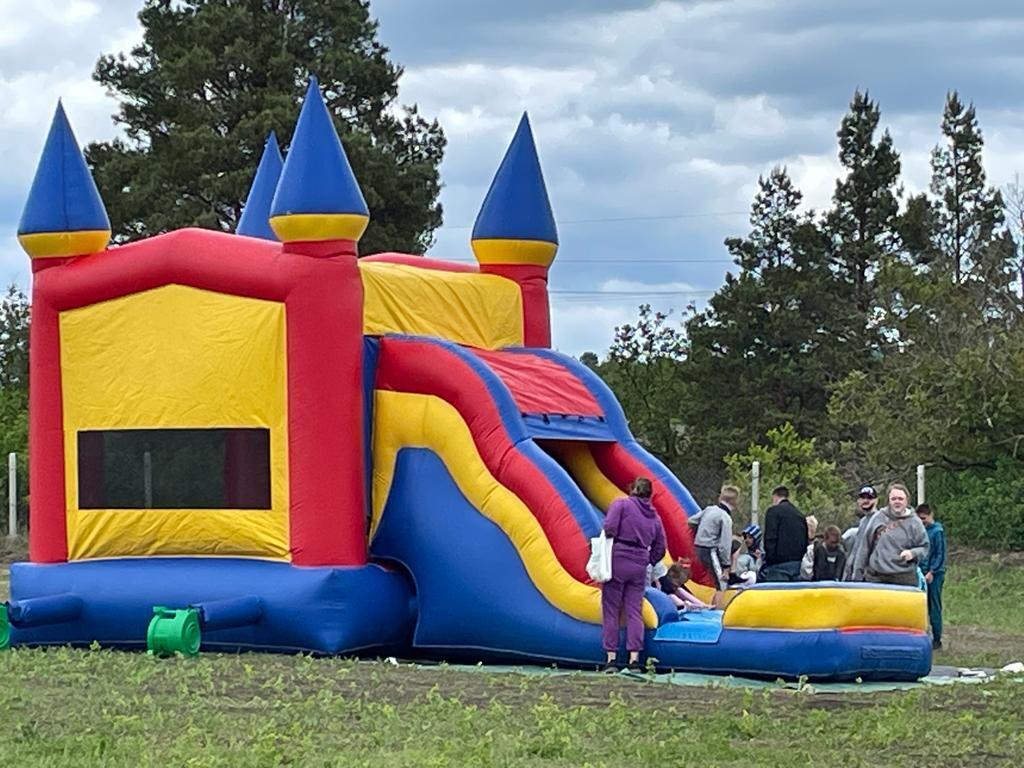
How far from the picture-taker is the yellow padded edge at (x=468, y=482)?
47.5ft

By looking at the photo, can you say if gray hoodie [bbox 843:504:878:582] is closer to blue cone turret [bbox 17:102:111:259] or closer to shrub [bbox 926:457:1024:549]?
blue cone turret [bbox 17:102:111:259]

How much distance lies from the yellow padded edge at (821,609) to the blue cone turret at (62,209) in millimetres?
6718

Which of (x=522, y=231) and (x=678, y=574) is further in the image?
(x=522, y=231)

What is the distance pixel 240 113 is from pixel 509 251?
73.1 feet

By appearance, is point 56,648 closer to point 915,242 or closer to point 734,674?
point 734,674

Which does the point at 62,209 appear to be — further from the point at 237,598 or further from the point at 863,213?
the point at 863,213

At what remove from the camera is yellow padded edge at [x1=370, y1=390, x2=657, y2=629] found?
1447cm

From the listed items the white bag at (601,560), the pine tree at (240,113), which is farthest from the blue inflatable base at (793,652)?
the pine tree at (240,113)

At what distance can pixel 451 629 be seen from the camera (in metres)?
15.3

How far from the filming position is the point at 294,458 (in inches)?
608

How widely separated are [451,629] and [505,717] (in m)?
4.38

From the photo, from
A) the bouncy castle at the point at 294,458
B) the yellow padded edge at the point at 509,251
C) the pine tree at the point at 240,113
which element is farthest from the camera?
the pine tree at the point at 240,113

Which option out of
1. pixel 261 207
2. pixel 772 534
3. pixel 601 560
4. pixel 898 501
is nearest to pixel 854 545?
pixel 898 501

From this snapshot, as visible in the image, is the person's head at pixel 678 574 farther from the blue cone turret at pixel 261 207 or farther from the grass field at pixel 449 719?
the blue cone turret at pixel 261 207
